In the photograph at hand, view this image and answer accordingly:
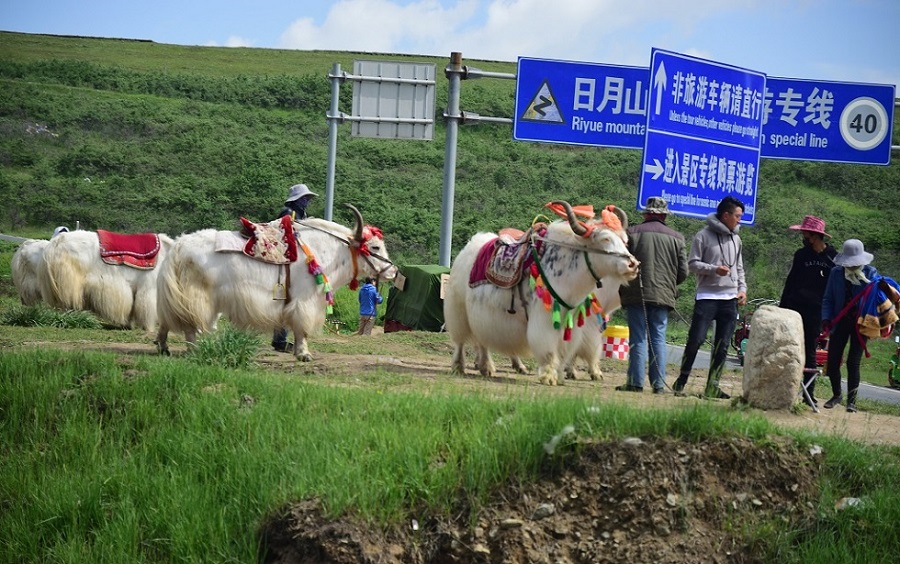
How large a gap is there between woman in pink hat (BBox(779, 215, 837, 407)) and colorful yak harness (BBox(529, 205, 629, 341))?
1.91 metres

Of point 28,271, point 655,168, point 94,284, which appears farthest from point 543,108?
point 28,271

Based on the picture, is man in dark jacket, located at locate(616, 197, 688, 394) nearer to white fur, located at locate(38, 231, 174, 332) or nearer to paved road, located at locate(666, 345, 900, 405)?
paved road, located at locate(666, 345, 900, 405)

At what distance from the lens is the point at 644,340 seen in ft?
38.8

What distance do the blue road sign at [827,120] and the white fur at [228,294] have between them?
9403mm

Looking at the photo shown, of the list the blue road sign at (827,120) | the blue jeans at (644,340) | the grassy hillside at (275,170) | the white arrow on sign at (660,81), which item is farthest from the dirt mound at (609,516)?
the grassy hillside at (275,170)

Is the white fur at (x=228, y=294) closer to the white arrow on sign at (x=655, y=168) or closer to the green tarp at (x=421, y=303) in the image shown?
the white arrow on sign at (x=655, y=168)

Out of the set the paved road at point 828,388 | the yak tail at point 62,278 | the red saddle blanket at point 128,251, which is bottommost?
the paved road at point 828,388

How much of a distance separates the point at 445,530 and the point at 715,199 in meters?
10.5

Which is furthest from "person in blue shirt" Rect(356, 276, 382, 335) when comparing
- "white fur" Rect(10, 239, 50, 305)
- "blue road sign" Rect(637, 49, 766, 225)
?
"blue road sign" Rect(637, 49, 766, 225)

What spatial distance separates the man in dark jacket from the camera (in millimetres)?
11695

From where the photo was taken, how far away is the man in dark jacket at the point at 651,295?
38.4 feet

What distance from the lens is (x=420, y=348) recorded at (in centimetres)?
1661

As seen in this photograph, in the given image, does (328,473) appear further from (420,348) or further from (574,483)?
(420,348)

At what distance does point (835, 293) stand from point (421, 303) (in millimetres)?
9613
